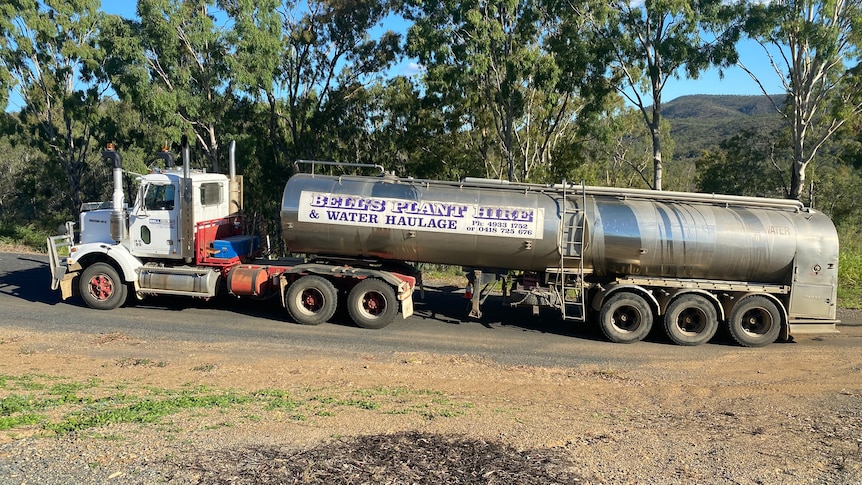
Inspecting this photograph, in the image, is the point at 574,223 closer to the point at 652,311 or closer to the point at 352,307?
the point at 652,311

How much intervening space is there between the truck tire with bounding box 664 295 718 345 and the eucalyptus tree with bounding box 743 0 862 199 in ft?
34.7

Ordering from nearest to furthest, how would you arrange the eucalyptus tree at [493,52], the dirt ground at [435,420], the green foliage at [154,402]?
the dirt ground at [435,420]
the green foliage at [154,402]
the eucalyptus tree at [493,52]

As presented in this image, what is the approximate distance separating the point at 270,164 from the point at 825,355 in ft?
86.6

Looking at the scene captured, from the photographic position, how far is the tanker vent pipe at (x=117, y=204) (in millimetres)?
13422

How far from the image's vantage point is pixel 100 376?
867 cm

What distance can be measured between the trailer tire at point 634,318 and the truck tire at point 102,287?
35.6 ft

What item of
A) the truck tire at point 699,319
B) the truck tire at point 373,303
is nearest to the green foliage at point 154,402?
the truck tire at point 373,303

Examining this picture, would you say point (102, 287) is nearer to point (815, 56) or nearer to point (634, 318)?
point (634, 318)

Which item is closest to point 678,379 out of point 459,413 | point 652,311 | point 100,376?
point 652,311

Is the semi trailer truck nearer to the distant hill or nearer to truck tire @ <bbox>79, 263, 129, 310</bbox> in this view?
truck tire @ <bbox>79, 263, 129, 310</bbox>

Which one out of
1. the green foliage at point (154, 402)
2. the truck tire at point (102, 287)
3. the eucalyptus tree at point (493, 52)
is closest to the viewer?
the green foliage at point (154, 402)

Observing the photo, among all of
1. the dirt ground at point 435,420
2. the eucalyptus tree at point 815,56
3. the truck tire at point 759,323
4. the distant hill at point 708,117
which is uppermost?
the distant hill at point 708,117

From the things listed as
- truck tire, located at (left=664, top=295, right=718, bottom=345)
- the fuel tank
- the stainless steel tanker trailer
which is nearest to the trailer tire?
the stainless steel tanker trailer

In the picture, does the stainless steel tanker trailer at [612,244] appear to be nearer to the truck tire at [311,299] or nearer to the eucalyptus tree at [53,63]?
the truck tire at [311,299]
